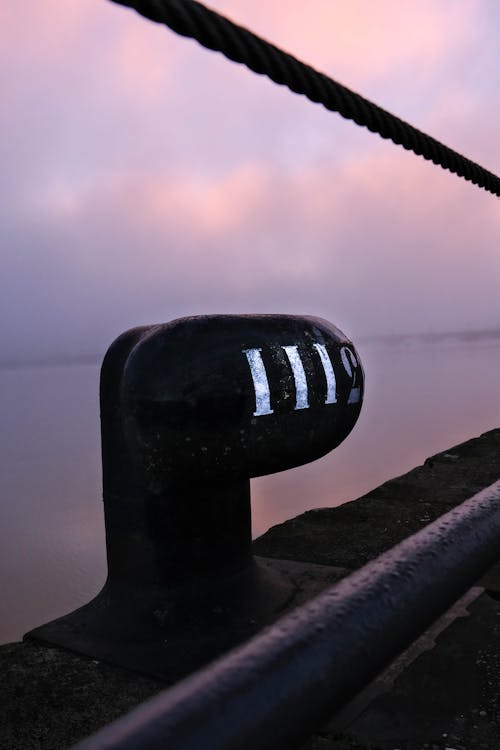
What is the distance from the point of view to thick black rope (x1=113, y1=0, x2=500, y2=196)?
492mm

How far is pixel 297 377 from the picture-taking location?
6.56ft

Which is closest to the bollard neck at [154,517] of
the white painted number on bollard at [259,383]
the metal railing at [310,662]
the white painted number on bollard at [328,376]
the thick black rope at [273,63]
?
the white painted number on bollard at [259,383]

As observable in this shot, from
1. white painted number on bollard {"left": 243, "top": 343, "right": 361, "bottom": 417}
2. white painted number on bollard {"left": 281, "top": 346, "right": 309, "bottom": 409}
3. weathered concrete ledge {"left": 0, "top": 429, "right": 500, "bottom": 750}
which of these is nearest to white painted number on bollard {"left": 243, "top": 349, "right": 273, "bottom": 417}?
white painted number on bollard {"left": 243, "top": 343, "right": 361, "bottom": 417}

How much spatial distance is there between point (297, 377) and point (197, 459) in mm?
403

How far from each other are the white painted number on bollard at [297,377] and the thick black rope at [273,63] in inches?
42.9

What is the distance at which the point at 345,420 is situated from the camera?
Answer: 7.18 feet

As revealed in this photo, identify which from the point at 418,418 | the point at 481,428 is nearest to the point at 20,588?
the point at 481,428

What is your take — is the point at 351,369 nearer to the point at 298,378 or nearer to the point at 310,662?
the point at 298,378

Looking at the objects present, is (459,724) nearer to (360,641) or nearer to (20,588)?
(360,641)

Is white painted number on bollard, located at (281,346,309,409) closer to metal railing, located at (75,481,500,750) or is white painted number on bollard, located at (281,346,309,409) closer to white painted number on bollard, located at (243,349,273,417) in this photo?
white painted number on bollard, located at (243,349,273,417)

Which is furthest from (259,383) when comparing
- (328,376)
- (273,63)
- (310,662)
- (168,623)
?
(310,662)

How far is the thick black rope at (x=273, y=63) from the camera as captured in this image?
492 millimetres

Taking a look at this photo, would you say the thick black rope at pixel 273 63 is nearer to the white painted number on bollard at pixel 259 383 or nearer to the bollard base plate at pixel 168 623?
the white painted number on bollard at pixel 259 383

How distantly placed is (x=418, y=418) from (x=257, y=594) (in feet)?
53.8
